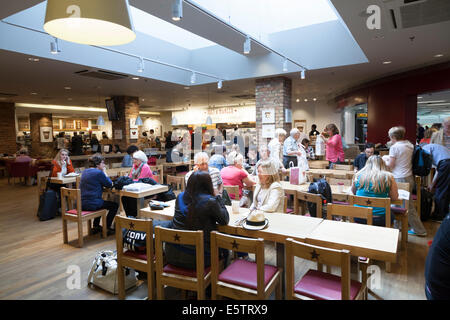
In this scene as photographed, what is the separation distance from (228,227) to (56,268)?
7.97 feet

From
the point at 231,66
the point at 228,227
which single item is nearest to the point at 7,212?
the point at 228,227

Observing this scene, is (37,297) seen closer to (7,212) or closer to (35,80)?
(7,212)

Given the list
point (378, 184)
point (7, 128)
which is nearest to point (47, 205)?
point (378, 184)

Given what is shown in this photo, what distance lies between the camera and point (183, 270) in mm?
2354

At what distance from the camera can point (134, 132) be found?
1065cm

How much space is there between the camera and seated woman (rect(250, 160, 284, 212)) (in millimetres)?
3029

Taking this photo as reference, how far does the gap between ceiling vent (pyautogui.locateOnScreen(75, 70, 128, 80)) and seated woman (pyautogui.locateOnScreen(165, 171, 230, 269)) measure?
598cm

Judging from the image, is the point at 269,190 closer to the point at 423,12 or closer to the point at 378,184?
the point at 378,184

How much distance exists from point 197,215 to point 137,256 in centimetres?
77

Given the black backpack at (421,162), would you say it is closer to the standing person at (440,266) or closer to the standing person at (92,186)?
the standing person at (440,266)

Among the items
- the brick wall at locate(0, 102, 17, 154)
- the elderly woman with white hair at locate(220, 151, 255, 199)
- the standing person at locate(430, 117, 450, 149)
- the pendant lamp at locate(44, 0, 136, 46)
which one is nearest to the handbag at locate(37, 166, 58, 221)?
the elderly woman with white hair at locate(220, 151, 255, 199)

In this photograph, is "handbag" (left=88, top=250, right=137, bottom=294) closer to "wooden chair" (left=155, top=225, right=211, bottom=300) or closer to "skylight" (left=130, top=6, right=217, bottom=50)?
"wooden chair" (left=155, top=225, right=211, bottom=300)

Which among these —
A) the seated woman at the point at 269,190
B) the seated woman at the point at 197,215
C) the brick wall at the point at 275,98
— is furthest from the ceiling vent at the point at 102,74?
the seated woman at the point at 197,215

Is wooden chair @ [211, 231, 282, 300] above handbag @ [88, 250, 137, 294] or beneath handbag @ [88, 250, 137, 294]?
above
